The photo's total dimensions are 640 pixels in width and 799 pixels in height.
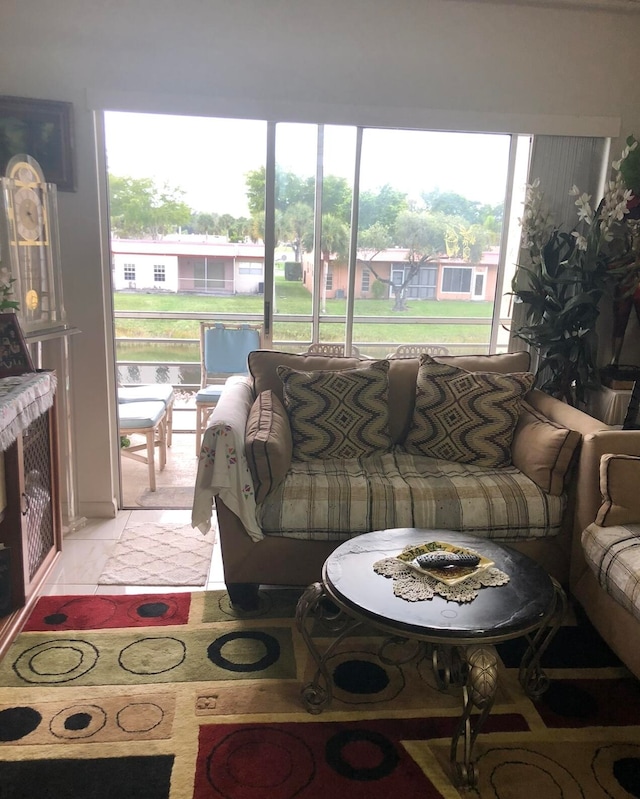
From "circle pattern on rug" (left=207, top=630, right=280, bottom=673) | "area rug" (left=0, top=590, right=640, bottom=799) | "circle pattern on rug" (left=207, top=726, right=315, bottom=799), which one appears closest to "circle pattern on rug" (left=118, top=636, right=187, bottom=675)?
"area rug" (left=0, top=590, right=640, bottom=799)

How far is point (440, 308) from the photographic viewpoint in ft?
12.0

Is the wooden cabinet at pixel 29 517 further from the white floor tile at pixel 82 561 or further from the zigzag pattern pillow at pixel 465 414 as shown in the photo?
the zigzag pattern pillow at pixel 465 414

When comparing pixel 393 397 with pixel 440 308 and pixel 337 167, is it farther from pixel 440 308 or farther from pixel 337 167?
pixel 337 167

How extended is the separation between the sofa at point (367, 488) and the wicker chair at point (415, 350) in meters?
0.90

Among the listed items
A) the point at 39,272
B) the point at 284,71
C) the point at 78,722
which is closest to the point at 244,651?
the point at 78,722

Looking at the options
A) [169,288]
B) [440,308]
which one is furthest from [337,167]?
[169,288]

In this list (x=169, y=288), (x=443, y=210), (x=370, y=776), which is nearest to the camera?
(x=370, y=776)

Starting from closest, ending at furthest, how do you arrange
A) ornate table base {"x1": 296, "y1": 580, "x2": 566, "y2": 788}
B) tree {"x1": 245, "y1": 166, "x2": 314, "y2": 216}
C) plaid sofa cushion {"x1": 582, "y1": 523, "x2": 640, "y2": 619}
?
ornate table base {"x1": 296, "y1": 580, "x2": 566, "y2": 788}, plaid sofa cushion {"x1": 582, "y1": 523, "x2": 640, "y2": 619}, tree {"x1": 245, "y1": 166, "x2": 314, "y2": 216}

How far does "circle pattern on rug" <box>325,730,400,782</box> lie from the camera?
1.76 meters

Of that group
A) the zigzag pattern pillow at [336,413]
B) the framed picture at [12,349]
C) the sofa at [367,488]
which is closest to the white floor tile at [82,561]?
the sofa at [367,488]

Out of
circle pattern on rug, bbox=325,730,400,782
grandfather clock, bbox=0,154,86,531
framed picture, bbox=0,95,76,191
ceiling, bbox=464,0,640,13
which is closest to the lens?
circle pattern on rug, bbox=325,730,400,782

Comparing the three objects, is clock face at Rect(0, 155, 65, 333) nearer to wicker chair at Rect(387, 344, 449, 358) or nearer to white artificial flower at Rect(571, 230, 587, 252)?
wicker chair at Rect(387, 344, 449, 358)

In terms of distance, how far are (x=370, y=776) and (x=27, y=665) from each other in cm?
121

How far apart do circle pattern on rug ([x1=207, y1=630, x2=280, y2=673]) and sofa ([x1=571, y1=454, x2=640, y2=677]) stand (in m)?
1.14
